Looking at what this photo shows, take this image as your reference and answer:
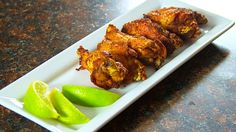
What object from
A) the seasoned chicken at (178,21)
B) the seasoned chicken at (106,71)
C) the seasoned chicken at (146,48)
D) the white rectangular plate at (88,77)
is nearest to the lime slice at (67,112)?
the white rectangular plate at (88,77)

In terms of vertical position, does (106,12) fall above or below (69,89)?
below

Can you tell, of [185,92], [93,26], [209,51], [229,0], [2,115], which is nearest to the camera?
[2,115]

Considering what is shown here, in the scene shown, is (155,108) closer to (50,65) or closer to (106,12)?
(50,65)

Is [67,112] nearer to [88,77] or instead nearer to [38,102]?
[38,102]

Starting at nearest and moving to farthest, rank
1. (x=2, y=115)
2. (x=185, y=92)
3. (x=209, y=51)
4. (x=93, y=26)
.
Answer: (x=2, y=115) < (x=185, y=92) < (x=209, y=51) < (x=93, y=26)

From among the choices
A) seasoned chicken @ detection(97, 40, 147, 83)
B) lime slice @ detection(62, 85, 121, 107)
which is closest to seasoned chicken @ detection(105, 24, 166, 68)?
seasoned chicken @ detection(97, 40, 147, 83)

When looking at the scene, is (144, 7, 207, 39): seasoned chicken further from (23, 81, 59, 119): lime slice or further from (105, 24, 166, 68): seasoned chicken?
(23, 81, 59, 119): lime slice

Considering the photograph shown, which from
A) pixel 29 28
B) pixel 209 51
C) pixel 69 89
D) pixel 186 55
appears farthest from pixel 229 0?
pixel 69 89
